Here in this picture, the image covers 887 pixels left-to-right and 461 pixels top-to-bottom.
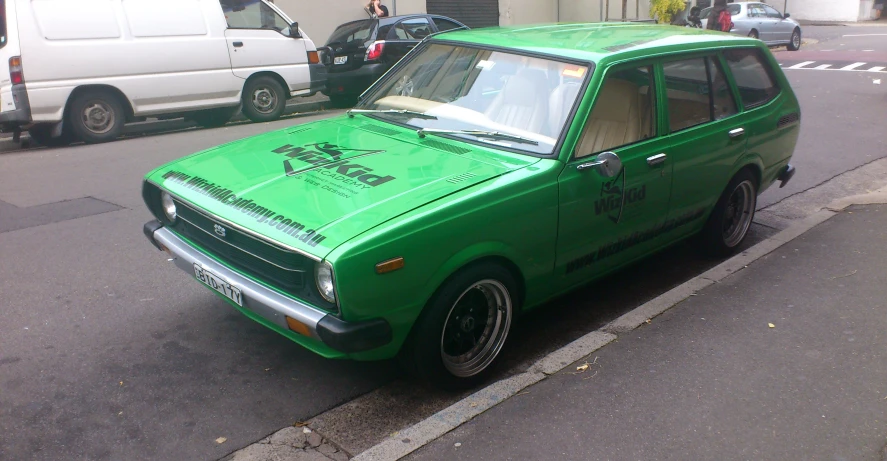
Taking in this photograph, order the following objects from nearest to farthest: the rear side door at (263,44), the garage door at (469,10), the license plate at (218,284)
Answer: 1. the license plate at (218,284)
2. the rear side door at (263,44)
3. the garage door at (469,10)

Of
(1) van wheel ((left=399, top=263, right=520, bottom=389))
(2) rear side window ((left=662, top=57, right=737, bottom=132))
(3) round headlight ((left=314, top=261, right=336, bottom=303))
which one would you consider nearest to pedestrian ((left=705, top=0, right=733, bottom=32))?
(2) rear side window ((left=662, top=57, right=737, bottom=132))

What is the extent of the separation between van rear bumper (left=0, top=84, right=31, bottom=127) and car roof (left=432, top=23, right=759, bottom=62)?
6.73 meters

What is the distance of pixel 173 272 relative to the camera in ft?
17.5

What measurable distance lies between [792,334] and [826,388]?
0.65m

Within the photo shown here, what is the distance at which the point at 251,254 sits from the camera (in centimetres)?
354

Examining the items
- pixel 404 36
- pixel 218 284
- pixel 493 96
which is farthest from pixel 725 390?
pixel 404 36

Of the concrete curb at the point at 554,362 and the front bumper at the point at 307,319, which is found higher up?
the front bumper at the point at 307,319

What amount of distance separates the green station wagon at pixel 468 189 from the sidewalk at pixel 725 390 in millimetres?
444

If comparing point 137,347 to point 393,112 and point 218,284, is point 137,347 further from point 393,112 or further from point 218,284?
point 393,112

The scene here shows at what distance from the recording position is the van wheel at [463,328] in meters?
3.54

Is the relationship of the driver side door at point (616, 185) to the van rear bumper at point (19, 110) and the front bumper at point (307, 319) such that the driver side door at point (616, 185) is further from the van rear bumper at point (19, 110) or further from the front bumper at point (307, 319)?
the van rear bumper at point (19, 110)

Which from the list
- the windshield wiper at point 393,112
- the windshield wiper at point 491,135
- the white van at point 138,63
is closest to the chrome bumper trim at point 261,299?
the windshield wiper at point 491,135

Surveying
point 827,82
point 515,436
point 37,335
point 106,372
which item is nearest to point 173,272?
point 37,335

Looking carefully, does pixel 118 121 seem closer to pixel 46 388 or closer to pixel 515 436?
pixel 46 388
